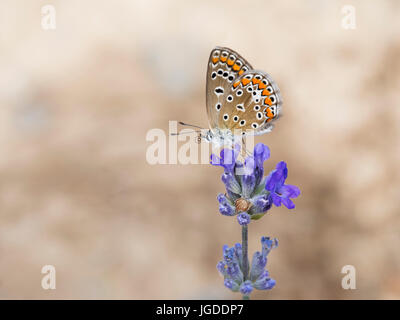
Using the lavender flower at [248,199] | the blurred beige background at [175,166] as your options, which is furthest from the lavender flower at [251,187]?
the blurred beige background at [175,166]

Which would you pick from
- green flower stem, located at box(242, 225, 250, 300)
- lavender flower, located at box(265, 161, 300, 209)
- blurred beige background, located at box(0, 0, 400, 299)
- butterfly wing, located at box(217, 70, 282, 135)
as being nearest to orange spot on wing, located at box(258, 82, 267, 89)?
butterfly wing, located at box(217, 70, 282, 135)

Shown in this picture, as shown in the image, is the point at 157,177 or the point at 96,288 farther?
the point at 157,177

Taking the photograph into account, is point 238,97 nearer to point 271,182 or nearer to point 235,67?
point 235,67

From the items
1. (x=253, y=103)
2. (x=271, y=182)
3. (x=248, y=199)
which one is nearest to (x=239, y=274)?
(x=248, y=199)

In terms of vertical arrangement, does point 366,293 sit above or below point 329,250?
below

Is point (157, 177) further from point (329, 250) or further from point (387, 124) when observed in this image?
point (387, 124)

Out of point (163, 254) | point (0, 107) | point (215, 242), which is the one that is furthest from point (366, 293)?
point (0, 107)

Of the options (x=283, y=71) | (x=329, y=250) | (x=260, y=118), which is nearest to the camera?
(x=260, y=118)
